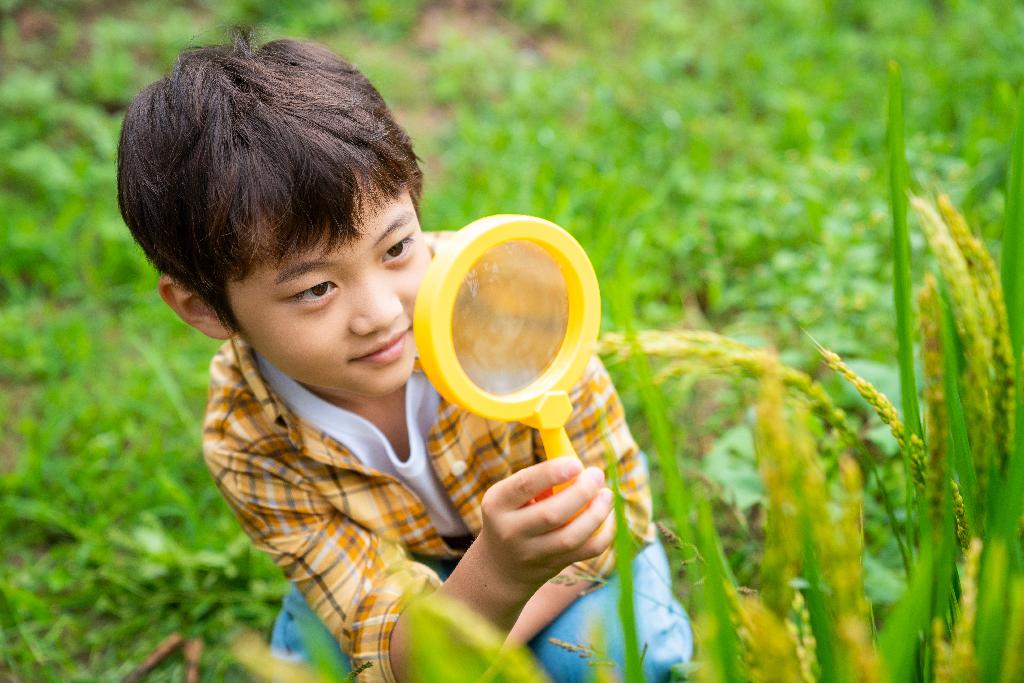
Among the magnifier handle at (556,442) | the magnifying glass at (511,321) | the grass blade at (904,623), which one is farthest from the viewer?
the magnifier handle at (556,442)

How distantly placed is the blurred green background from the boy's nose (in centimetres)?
71

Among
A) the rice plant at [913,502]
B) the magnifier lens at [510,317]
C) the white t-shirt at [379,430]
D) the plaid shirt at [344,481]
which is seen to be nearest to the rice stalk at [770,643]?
the rice plant at [913,502]

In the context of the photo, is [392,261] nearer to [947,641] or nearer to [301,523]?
[301,523]

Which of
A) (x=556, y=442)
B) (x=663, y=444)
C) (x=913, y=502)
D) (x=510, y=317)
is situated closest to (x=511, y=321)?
(x=510, y=317)

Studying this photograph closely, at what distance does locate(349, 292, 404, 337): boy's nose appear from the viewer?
146cm

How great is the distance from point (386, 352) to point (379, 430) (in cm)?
31

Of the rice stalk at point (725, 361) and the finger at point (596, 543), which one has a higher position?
the rice stalk at point (725, 361)

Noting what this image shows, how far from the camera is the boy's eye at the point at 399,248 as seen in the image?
1.53m

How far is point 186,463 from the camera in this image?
2.63m

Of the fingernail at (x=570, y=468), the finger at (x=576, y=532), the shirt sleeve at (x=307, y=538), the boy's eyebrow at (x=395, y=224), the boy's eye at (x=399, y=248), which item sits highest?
the boy's eyebrow at (x=395, y=224)

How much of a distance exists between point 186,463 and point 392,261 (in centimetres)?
139

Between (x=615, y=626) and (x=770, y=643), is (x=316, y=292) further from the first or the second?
(x=770, y=643)

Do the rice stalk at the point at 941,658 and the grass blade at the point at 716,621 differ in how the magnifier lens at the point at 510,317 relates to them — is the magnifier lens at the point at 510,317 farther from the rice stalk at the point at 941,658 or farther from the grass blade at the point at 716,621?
the rice stalk at the point at 941,658

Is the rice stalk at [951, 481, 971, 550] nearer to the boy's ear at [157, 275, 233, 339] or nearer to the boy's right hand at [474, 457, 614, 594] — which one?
the boy's right hand at [474, 457, 614, 594]
